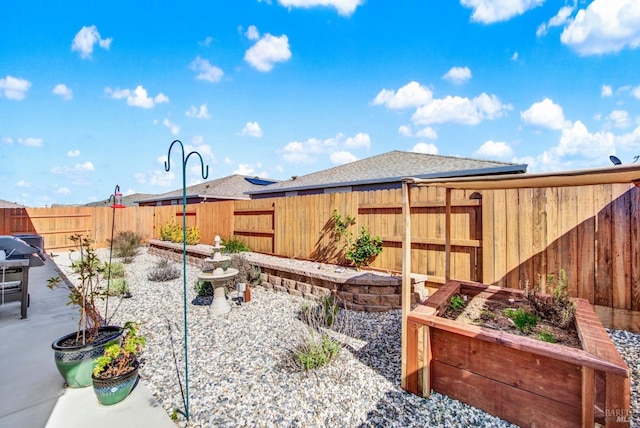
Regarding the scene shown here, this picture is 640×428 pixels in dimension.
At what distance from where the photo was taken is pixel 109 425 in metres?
2.00

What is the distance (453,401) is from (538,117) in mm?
13811

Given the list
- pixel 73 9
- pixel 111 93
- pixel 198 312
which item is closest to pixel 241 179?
pixel 111 93

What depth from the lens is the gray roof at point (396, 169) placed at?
732 centimetres

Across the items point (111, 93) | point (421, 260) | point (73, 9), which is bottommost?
point (421, 260)

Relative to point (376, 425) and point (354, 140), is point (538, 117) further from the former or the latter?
point (376, 425)

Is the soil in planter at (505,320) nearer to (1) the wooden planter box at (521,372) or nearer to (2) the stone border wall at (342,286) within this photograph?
(1) the wooden planter box at (521,372)

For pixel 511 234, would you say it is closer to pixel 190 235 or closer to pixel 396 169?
pixel 396 169

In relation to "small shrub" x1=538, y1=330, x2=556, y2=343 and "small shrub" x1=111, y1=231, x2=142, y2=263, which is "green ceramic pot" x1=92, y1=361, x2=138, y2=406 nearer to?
"small shrub" x1=538, y1=330, x2=556, y2=343

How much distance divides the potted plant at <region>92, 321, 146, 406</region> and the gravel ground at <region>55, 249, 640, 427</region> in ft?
1.07

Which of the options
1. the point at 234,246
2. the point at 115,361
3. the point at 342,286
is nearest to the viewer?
the point at 115,361

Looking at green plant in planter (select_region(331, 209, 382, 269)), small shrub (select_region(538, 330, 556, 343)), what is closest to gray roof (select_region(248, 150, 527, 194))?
green plant in planter (select_region(331, 209, 382, 269))

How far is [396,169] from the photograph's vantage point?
9539mm

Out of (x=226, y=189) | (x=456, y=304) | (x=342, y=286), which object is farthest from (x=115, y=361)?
(x=226, y=189)

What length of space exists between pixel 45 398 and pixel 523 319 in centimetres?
425
